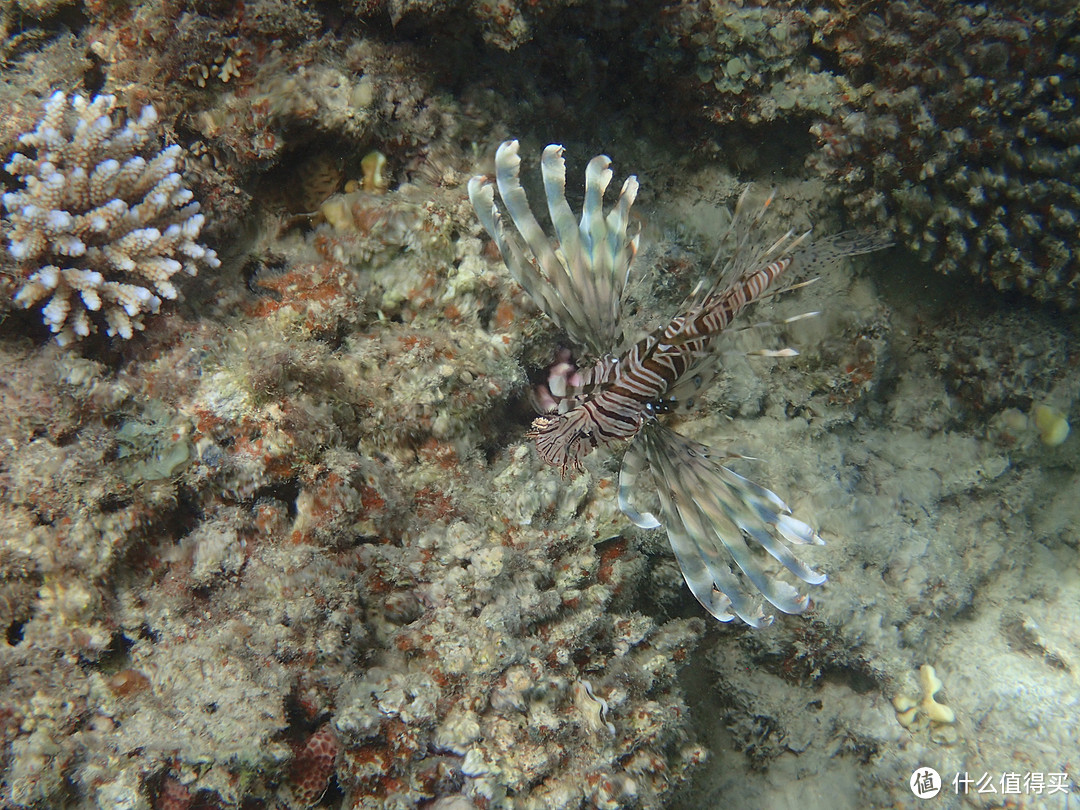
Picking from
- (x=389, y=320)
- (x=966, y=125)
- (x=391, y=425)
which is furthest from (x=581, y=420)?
(x=966, y=125)

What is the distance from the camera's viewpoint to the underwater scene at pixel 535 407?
2.34 m

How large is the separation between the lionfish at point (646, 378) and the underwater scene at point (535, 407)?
0.02m

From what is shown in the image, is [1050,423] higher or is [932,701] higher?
[1050,423]

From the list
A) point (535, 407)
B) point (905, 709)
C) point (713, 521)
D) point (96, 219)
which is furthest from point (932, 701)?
point (96, 219)

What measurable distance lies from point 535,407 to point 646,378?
100 cm

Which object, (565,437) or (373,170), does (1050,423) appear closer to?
(565,437)

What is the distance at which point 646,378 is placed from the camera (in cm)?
274

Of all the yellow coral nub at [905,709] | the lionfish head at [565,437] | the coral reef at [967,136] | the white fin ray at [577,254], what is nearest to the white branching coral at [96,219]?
the white fin ray at [577,254]

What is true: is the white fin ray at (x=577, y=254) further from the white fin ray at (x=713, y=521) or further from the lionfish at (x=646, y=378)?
the white fin ray at (x=713, y=521)

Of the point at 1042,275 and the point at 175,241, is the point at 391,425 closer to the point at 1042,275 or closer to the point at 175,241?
the point at 175,241

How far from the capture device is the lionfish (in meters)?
2.54

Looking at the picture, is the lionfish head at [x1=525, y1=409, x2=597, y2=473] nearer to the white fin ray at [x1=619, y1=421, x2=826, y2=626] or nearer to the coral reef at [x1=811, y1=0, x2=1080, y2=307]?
the white fin ray at [x1=619, y1=421, x2=826, y2=626]

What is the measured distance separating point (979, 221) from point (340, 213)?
4.30m

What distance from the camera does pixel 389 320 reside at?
3283 millimetres
